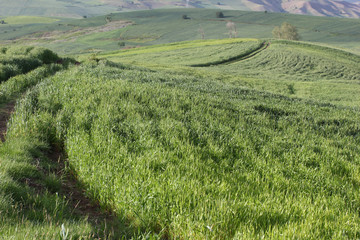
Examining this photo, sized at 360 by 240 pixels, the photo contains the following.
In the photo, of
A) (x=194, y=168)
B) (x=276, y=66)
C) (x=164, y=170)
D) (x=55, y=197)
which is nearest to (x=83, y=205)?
(x=55, y=197)

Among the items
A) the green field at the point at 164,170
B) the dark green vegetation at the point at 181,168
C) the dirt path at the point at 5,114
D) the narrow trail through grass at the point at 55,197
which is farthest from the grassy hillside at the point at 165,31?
the narrow trail through grass at the point at 55,197

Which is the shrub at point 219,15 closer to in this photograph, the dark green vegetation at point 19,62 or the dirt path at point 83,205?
the dark green vegetation at point 19,62

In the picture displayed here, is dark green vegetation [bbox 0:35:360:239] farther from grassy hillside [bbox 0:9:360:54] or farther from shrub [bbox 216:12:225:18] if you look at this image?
shrub [bbox 216:12:225:18]

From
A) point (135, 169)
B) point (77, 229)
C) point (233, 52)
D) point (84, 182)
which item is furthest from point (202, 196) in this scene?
point (233, 52)

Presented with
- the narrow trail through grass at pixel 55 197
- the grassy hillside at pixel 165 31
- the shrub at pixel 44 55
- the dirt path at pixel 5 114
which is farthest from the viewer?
the grassy hillside at pixel 165 31

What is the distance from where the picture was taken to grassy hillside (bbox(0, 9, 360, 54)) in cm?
11238

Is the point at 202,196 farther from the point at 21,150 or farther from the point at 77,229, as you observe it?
the point at 21,150

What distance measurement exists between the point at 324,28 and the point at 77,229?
155 meters

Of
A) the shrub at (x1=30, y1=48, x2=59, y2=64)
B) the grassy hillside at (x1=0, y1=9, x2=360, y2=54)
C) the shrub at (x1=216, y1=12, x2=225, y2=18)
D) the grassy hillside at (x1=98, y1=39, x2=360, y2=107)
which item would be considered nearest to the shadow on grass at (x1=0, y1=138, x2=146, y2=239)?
the shrub at (x1=30, y1=48, x2=59, y2=64)

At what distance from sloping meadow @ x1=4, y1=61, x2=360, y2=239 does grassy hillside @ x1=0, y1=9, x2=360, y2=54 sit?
100.0 metres

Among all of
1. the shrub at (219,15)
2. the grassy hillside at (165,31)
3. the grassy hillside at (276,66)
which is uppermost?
the shrub at (219,15)

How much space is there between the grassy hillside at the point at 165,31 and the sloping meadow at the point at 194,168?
99999mm

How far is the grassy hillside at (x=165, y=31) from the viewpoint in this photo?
112375 mm

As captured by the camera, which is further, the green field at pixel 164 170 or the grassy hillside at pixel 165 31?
the grassy hillside at pixel 165 31
